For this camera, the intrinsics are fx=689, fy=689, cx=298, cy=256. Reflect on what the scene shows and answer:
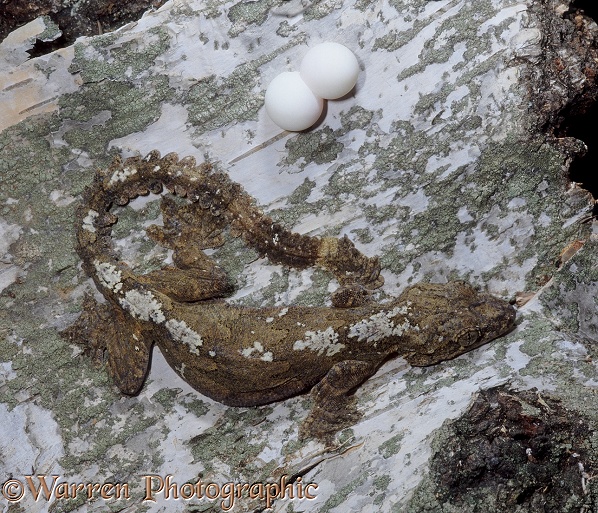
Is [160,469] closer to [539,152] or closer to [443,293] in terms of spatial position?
[443,293]

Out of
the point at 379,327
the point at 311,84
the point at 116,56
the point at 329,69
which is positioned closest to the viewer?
the point at 329,69

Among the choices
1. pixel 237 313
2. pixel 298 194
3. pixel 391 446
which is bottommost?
pixel 391 446

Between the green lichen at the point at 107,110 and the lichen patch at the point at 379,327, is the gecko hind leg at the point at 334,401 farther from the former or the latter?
the green lichen at the point at 107,110

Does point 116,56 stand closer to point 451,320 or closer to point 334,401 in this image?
point 334,401

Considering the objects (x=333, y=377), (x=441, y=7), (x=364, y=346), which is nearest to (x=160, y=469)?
(x=333, y=377)

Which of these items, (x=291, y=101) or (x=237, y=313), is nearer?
(x=291, y=101)

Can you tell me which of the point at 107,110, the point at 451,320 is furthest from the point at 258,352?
the point at 107,110
